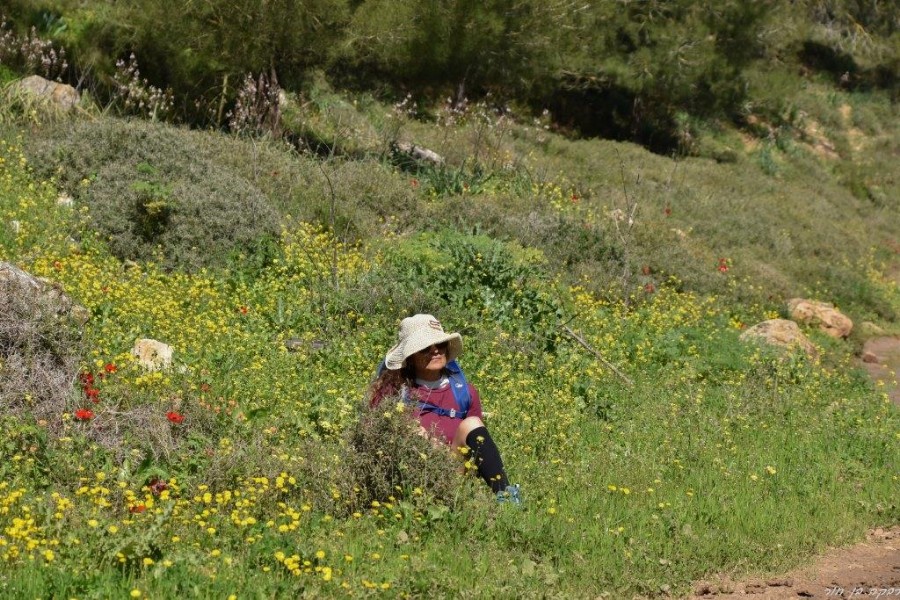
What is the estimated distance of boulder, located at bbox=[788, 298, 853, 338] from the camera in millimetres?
13516

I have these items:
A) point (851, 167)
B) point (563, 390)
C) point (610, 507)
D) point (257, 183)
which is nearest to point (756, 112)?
point (851, 167)

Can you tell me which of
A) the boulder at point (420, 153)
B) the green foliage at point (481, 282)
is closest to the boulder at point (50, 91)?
the boulder at point (420, 153)

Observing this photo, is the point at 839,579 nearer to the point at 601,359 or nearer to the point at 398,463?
the point at 398,463

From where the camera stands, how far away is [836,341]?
1298 cm

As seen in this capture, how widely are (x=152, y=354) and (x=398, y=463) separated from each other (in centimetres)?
248

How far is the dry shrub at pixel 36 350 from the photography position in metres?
6.41

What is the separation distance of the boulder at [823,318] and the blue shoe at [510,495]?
8322 millimetres

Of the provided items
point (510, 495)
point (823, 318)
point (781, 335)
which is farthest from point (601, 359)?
point (823, 318)

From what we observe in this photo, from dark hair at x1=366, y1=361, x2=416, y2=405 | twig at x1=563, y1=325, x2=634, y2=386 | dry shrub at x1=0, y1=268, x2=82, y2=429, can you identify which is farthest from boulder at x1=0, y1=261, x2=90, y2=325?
twig at x1=563, y1=325, x2=634, y2=386

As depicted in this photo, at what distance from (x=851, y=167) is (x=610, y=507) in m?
21.9

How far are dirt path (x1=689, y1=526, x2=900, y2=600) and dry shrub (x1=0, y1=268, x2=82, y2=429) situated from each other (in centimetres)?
390

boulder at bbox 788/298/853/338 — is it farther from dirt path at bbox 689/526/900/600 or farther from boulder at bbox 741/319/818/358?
dirt path at bbox 689/526/900/600

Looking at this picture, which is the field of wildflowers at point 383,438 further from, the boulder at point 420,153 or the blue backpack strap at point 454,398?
the boulder at point 420,153

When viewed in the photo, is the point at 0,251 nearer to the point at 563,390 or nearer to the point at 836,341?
the point at 563,390
